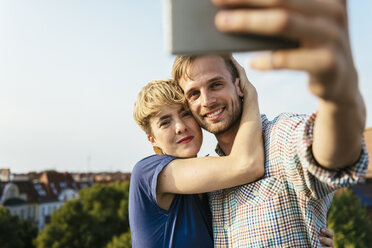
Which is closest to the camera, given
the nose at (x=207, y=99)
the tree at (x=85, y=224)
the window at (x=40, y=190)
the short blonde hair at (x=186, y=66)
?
the nose at (x=207, y=99)

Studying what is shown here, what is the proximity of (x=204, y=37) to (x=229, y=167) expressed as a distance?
1584mm

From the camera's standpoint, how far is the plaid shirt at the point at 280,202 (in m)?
2.02

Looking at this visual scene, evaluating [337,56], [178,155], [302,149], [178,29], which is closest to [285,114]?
[302,149]

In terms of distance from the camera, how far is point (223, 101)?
260 cm

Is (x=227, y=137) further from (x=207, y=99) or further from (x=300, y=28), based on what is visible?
(x=300, y=28)

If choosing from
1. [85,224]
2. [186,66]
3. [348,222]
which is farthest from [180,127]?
[85,224]

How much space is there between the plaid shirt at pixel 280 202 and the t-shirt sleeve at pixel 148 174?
60 cm

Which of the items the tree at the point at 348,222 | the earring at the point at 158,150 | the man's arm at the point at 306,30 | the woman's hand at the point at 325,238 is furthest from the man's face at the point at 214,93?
the tree at the point at 348,222

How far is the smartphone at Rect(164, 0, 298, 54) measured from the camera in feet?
2.85

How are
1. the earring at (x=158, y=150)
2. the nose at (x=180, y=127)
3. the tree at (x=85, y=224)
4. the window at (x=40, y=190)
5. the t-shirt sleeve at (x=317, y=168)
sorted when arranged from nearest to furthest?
1. the t-shirt sleeve at (x=317, y=168)
2. the nose at (x=180, y=127)
3. the earring at (x=158, y=150)
4. the tree at (x=85, y=224)
5. the window at (x=40, y=190)

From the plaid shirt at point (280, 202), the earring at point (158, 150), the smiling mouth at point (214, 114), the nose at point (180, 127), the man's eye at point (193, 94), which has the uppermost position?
the man's eye at point (193, 94)

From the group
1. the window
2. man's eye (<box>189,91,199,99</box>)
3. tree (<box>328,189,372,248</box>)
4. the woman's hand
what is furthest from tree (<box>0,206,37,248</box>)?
the woman's hand

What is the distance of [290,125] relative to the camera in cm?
206

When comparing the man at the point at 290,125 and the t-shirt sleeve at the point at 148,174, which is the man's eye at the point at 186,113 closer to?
the man at the point at 290,125
